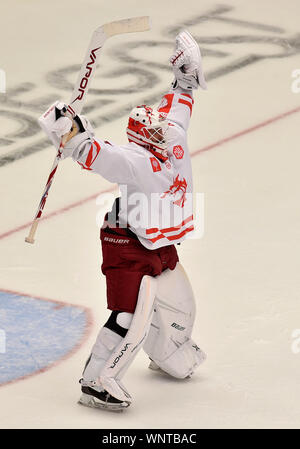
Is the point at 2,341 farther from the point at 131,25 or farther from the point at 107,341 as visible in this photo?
the point at 131,25

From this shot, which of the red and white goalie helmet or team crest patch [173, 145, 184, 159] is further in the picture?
team crest patch [173, 145, 184, 159]

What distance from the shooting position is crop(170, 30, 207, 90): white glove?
5387mm

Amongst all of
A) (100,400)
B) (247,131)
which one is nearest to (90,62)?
(100,400)

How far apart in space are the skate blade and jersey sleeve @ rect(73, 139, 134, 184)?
0.82 m

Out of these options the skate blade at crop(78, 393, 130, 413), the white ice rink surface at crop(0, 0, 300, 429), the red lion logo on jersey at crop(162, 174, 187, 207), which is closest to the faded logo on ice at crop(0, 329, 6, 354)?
the white ice rink surface at crop(0, 0, 300, 429)

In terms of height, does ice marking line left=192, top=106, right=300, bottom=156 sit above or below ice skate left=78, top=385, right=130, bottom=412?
above

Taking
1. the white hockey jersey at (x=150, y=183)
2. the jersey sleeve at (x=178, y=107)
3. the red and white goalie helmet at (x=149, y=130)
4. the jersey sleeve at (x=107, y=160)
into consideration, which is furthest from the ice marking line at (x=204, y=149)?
the jersey sleeve at (x=107, y=160)

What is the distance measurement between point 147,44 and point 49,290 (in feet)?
11.7

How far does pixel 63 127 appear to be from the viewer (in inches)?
182

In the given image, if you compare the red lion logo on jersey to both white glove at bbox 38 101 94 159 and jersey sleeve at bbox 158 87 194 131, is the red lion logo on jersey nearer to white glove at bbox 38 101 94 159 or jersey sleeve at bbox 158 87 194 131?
jersey sleeve at bbox 158 87 194 131

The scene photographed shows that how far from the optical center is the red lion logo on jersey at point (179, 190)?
5.04 meters

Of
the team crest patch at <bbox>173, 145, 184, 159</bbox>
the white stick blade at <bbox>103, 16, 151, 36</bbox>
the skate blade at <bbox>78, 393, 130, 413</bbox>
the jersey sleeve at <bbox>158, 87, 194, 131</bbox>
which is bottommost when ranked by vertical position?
the skate blade at <bbox>78, 393, 130, 413</bbox>

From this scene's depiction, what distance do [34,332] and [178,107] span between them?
113 centimetres

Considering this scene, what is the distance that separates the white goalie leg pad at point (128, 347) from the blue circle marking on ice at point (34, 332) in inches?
17.9
